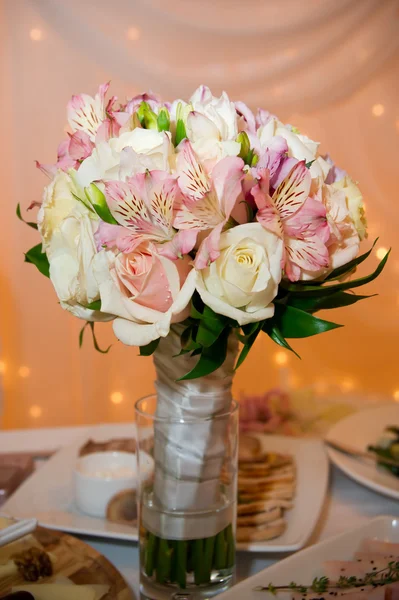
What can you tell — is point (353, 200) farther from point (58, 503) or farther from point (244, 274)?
point (58, 503)

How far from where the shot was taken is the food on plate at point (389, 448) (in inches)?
42.5

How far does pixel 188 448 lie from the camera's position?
0.66m

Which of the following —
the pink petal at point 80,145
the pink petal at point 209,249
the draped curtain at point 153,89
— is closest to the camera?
the pink petal at point 209,249

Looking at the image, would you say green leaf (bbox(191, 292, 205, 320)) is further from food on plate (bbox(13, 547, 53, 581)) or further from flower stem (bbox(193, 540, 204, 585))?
food on plate (bbox(13, 547, 53, 581))

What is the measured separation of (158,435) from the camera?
2.23ft

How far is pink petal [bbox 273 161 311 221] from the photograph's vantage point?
552 millimetres

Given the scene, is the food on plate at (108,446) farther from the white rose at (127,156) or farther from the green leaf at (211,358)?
the white rose at (127,156)

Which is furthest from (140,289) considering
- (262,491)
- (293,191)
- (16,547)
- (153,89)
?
(153,89)

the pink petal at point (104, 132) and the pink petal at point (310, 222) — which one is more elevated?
the pink petal at point (104, 132)

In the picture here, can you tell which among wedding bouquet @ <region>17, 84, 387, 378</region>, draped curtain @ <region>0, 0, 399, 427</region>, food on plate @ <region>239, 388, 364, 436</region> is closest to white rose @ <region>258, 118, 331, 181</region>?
wedding bouquet @ <region>17, 84, 387, 378</region>

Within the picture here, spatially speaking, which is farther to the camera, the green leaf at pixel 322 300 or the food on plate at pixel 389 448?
the food on plate at pixel 389 448

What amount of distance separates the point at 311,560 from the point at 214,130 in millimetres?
483

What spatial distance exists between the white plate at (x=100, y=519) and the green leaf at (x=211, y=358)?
1.07ft

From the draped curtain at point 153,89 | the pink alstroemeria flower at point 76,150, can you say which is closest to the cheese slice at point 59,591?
the pink alstroemeria flower at point 76,150
